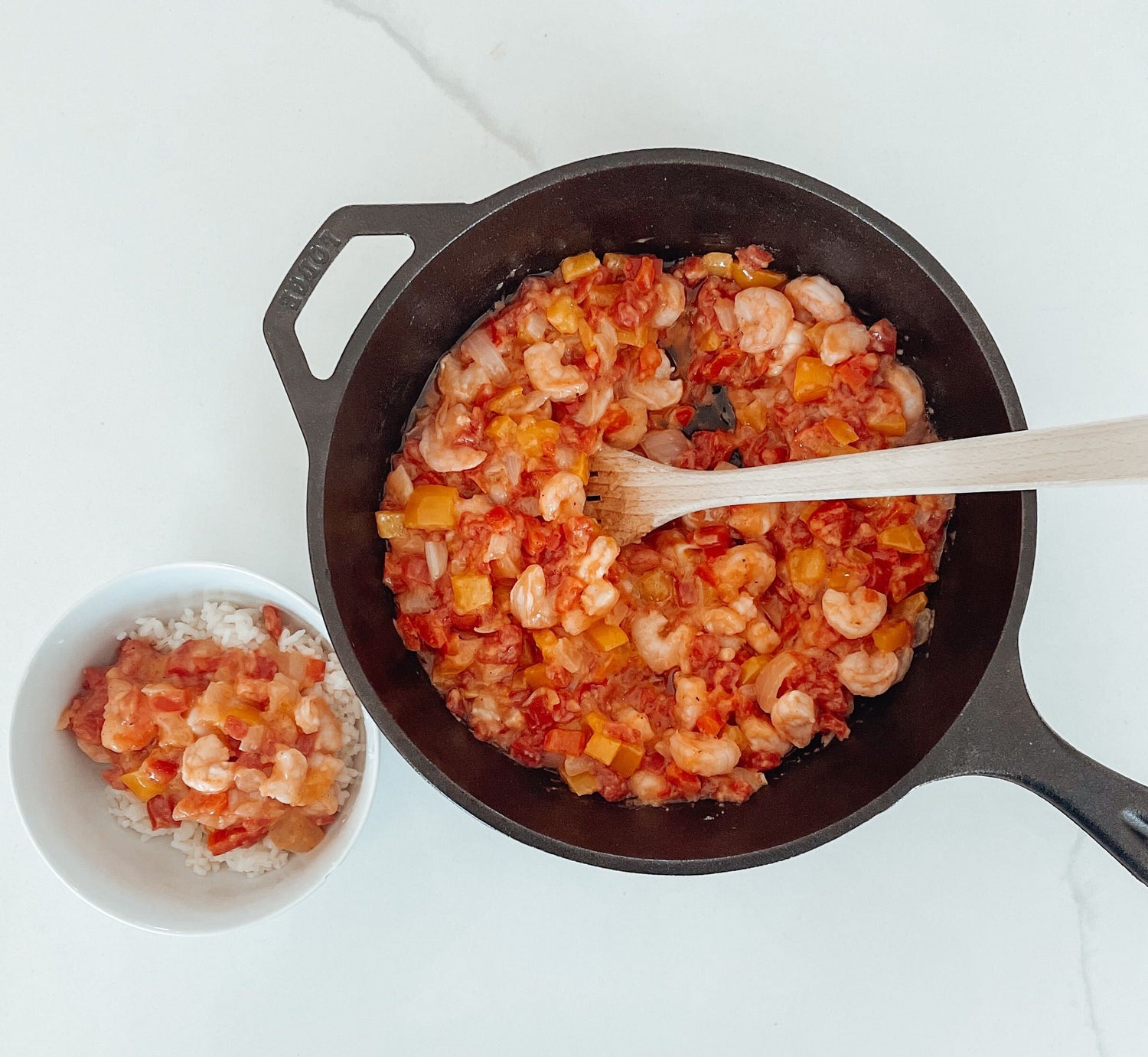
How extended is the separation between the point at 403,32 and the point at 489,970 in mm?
1966

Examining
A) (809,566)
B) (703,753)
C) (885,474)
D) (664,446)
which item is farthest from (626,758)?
(885,474)

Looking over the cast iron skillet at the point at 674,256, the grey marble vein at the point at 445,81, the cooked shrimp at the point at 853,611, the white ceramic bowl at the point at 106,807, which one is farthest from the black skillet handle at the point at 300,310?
the cooked shrimp at the point at 853,611

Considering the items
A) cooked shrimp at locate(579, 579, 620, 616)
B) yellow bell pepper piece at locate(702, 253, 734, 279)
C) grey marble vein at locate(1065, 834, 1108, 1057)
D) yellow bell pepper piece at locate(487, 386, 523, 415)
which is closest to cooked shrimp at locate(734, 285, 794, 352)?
yellow bell pepper piece at locate(702, 253, 734, 279)

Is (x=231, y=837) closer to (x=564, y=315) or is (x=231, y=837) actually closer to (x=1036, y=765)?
(x=564, y=315)

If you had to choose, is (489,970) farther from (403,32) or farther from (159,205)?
Result: (403,32)

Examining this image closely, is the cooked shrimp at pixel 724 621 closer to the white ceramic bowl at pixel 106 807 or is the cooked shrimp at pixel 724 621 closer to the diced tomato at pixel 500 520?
the diced tomato at pixel 500 520

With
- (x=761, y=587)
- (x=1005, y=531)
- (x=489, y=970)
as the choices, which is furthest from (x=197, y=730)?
(x=1005, y=531)

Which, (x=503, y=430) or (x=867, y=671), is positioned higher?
(x=503, y=430)

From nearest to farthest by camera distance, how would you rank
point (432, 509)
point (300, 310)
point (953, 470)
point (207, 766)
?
point (953, 470) < point (300, 310) < point (207, 766) < point (432, 509)

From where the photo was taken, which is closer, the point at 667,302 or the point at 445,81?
the point at 667,302

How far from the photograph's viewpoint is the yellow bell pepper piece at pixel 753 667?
1951 millimetres

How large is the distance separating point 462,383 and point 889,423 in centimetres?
81

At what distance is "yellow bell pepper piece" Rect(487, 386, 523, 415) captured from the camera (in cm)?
194

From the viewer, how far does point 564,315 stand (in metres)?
1.97
